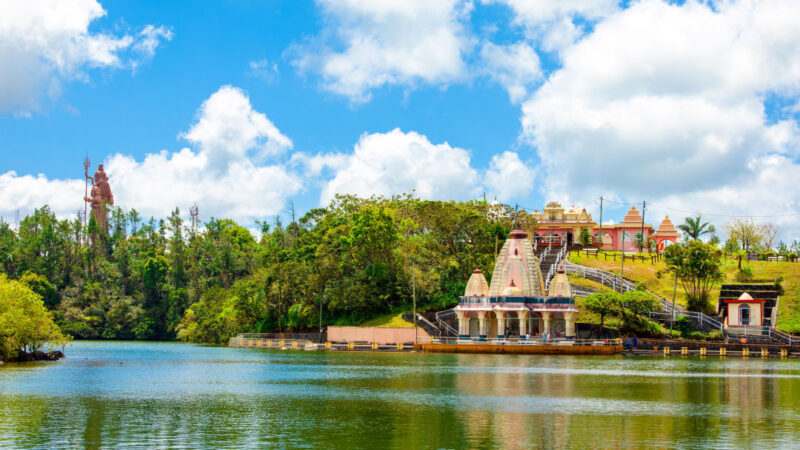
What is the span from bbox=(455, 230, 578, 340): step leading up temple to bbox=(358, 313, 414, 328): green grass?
7553 millimetres

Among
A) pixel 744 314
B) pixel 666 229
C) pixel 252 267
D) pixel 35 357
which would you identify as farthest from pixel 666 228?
pixel 35 357

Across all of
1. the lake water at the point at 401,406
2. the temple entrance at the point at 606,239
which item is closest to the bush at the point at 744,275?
the temple entrance at the point at 606,239

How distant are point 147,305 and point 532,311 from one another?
6988 centimetres

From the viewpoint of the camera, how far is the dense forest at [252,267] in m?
89.3

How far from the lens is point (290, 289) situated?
90625 millimetres

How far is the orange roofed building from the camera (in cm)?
11956

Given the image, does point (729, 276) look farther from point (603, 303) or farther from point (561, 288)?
point (561, 288)

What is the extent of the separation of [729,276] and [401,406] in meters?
65.5

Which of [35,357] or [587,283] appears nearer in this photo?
[35,357]

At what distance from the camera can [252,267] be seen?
125 m

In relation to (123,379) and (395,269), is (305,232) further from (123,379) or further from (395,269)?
(123,379)

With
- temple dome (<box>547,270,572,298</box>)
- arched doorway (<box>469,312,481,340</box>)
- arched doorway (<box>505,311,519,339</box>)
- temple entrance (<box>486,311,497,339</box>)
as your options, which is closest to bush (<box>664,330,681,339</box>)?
temple dome (<box>547,270,572,298</box>)

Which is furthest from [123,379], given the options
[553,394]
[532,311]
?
[532,311]

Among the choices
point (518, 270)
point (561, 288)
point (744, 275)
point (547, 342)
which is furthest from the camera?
point (744, 275)
